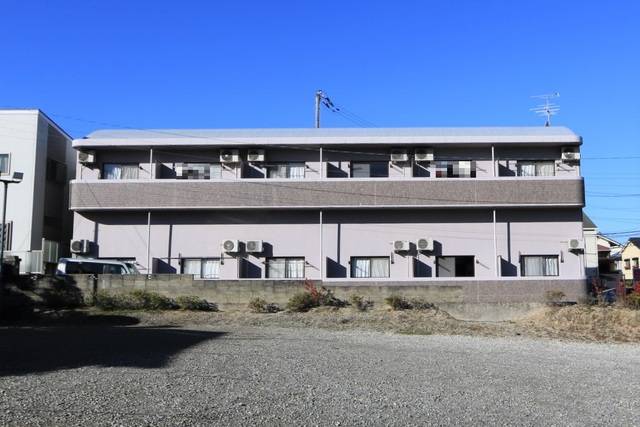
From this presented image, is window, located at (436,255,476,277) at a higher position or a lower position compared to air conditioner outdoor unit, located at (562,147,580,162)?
lower

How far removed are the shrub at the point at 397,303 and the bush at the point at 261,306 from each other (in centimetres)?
393

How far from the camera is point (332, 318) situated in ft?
65.9

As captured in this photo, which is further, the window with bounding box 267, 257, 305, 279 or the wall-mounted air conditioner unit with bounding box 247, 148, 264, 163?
the wall-mounted air conditioner unit with bounding box 247, 148, 264, 163

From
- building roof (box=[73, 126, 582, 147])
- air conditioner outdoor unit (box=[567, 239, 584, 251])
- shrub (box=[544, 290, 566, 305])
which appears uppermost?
building roof (box=[73, 126, 582, 147])

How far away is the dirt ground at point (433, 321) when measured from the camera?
1778 cm

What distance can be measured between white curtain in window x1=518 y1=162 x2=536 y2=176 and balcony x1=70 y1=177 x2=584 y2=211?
1591mm

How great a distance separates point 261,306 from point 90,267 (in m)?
7.09

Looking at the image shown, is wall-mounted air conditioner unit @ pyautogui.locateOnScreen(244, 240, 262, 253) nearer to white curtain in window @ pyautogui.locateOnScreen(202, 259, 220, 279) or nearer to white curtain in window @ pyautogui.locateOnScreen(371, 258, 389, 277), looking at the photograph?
white curtain in window @ pyautogui.locateOnScreen(202, 259, 220, 279)

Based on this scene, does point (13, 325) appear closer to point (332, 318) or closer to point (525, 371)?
point (332, 318)

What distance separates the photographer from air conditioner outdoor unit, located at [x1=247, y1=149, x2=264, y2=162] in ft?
86.1

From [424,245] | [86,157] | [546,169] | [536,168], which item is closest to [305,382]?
[424,245]

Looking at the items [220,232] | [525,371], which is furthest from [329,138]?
[525,371]

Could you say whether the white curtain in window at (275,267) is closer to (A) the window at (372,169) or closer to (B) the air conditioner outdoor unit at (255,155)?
(B) the air conditioner outdoor unit at (255,155)

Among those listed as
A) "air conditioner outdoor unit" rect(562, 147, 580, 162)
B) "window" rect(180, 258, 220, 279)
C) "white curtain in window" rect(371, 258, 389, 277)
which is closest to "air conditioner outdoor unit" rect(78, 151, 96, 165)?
"window" rect(180, 258, 220, 279)
